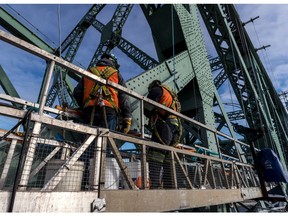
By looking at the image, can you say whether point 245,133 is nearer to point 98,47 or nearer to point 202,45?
point 202,45

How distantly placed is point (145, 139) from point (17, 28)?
893 centimetres

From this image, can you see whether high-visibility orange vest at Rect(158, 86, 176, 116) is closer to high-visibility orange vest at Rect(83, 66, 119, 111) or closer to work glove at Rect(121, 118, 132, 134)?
work glove at Rect(121, 118, 132, 134)

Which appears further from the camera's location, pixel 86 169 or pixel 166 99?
pixel 166 99

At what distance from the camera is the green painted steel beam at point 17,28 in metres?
8.09

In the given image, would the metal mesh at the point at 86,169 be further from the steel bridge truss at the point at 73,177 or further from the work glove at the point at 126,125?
the work glove at the point at 126,125

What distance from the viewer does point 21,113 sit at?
Result: 1.61m

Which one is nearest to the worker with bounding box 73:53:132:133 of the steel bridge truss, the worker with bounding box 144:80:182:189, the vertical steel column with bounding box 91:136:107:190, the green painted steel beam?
the steel bridge truss

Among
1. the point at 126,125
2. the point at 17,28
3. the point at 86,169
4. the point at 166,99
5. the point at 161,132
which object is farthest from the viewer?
the point at 17,28

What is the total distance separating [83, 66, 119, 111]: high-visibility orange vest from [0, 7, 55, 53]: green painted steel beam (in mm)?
7613

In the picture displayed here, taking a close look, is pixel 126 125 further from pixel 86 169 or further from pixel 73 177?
pixel 73 177

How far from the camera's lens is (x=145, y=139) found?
8.49 ft

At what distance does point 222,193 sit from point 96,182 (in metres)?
2.74

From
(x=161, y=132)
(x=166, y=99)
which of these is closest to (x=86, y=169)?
(x=161, y=132)

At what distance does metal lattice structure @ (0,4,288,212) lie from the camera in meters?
1.65
